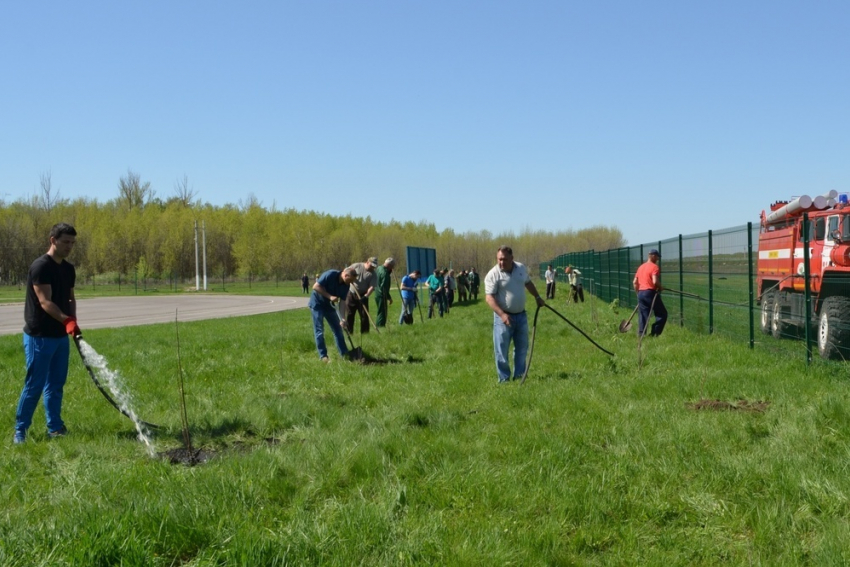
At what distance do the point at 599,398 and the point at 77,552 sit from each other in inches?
201

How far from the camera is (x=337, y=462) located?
5.43 m

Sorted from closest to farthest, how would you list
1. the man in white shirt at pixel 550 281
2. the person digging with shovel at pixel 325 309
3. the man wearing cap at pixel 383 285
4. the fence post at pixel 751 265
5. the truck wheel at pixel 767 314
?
1. the fence post at pixel 751 265
2. the person digging with shovel at pixel 325 309
3. the truck wheel at pixel 767 314
4. the man wearing cap at pixel 383 285
5. the man in white shirt at pixel 550 281

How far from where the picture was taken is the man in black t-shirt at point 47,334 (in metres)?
6.89

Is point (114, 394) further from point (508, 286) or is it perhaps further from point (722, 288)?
point (722, 288)

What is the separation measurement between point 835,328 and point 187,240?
280ft

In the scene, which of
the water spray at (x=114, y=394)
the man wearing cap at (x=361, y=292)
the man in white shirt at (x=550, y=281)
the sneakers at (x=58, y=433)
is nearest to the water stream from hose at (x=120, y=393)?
the water spray at (x=114, y=394)

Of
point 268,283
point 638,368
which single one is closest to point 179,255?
point 268,283

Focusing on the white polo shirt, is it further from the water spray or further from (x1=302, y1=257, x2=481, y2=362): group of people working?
the water spray

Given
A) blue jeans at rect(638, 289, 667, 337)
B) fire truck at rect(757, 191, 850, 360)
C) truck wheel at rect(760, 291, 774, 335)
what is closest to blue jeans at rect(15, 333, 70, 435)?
fire truck at rect(757, 191, 850, 360)

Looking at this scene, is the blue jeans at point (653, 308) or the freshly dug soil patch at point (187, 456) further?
the blue jeans at point (653, 308)

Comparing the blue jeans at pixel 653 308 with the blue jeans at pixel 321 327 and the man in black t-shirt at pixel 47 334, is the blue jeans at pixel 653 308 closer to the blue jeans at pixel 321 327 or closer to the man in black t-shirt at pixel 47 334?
the blue jeans at pixel 321 327

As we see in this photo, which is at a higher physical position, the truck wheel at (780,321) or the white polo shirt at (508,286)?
the white polo shirt at (508,286)

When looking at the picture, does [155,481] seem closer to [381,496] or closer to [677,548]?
[381,496]

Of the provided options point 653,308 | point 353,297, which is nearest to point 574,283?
point 653,308
